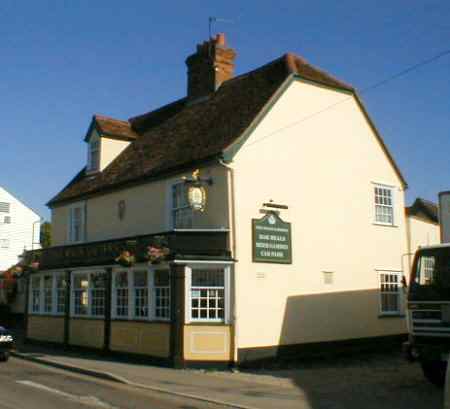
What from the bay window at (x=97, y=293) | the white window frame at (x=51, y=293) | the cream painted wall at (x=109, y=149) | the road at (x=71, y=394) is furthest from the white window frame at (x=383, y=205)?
the white window frame at (x=51, y=293)

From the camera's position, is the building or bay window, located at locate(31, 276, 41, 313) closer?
the building

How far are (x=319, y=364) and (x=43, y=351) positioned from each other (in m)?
9.64

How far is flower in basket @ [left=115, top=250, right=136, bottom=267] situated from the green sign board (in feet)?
12.4

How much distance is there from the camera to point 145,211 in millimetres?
20875

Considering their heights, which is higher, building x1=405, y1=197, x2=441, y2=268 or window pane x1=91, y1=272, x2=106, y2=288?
building x1=405, y1=197, x2=441, y2=268

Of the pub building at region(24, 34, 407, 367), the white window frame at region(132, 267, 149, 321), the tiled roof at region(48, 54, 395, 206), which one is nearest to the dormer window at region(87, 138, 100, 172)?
the pub building at region(24, 34, 407, 367)

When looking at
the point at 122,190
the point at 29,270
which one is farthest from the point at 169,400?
the point at 29,270

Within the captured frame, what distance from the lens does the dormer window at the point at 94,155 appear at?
24.6 metres

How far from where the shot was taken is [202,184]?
59.7ft

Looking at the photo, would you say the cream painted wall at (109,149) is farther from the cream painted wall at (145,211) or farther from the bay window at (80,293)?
the bay window at (80,293)

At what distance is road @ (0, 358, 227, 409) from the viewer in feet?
36.9

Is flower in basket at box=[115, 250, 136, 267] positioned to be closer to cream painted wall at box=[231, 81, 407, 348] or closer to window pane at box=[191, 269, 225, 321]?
window pane at box=[191, 269, 225, 321]

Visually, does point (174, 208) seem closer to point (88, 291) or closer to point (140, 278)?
point (140, 278)

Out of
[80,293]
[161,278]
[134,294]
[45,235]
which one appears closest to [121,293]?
[134,294]
